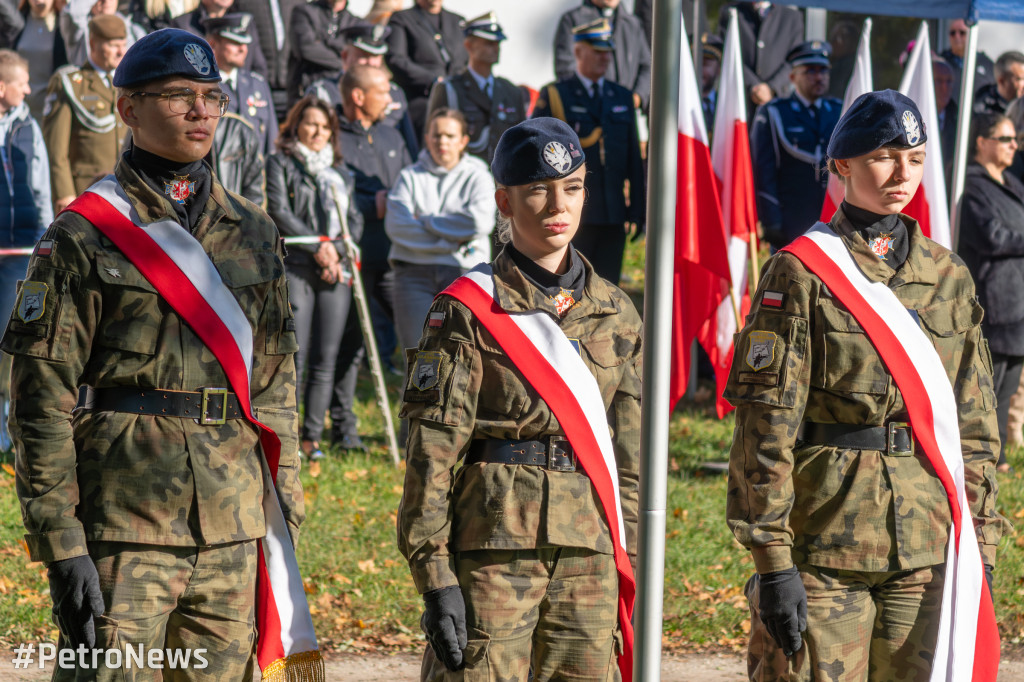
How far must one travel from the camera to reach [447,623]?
10.7ft

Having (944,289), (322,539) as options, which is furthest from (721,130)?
(944,289)

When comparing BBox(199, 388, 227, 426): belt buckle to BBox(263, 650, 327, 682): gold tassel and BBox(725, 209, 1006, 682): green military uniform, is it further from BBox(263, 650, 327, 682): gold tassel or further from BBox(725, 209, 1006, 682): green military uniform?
BBox(725, 209, 1006, 682): green military uniform

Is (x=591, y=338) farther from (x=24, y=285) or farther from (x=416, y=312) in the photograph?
(x=416, y=312)

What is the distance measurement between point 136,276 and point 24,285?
0.89ft

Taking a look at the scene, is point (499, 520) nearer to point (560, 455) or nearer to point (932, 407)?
point (560, 455)

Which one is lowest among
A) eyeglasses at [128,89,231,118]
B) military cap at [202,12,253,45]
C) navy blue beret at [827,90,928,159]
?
eyeglasses at [128,89,231,118]

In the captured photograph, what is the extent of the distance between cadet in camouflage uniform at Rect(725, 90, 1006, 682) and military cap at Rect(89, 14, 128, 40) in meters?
5.78

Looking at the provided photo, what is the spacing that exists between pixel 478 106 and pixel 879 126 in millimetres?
6338

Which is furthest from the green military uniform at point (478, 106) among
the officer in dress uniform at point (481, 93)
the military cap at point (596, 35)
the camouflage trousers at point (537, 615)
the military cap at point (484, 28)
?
the camouflage trousers at point (537, 615)

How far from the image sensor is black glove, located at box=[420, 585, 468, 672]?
3266mm

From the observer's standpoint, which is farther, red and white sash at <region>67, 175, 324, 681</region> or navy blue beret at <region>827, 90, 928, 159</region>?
navy blue beret at <region>827, 90, 928, 159</region>

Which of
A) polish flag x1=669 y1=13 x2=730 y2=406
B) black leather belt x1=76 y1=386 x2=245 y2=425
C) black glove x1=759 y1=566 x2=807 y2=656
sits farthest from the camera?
polish flag x1=669 y1=13 x2=730 y2=406

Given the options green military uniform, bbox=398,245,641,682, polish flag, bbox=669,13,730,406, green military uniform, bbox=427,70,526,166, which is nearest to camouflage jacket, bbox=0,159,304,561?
green military uniform, bbox=398,245,641,682

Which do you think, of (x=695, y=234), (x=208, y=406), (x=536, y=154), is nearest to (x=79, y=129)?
(x=695, y=234)
